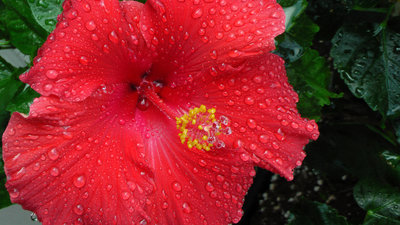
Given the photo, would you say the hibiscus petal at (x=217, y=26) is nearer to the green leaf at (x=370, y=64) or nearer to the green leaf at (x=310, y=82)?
the green leaf at (x=310, y=82)

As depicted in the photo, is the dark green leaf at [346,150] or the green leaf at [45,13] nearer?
the green leaf at [45,13]

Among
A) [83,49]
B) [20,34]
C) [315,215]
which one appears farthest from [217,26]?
[315,215]

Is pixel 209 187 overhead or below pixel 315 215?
overhead

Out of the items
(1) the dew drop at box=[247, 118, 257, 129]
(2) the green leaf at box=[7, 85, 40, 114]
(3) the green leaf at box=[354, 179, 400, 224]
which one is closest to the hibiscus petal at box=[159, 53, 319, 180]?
(1) the dew drop at box=[247, 118, 257, 129]

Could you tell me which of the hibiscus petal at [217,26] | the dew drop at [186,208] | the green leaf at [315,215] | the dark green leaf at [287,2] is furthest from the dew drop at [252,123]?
the green leaf at [315,215]

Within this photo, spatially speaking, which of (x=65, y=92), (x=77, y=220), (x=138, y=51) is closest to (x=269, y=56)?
(x=138, y=51)

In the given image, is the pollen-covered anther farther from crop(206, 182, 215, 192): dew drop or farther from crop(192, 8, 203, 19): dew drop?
crop(192, 8, 203, 19): dew drop

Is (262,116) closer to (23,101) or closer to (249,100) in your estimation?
(249,100)

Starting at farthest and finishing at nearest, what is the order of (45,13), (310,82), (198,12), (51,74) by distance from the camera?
(310,82)
(45,13)
(198,12)
(51,74)
